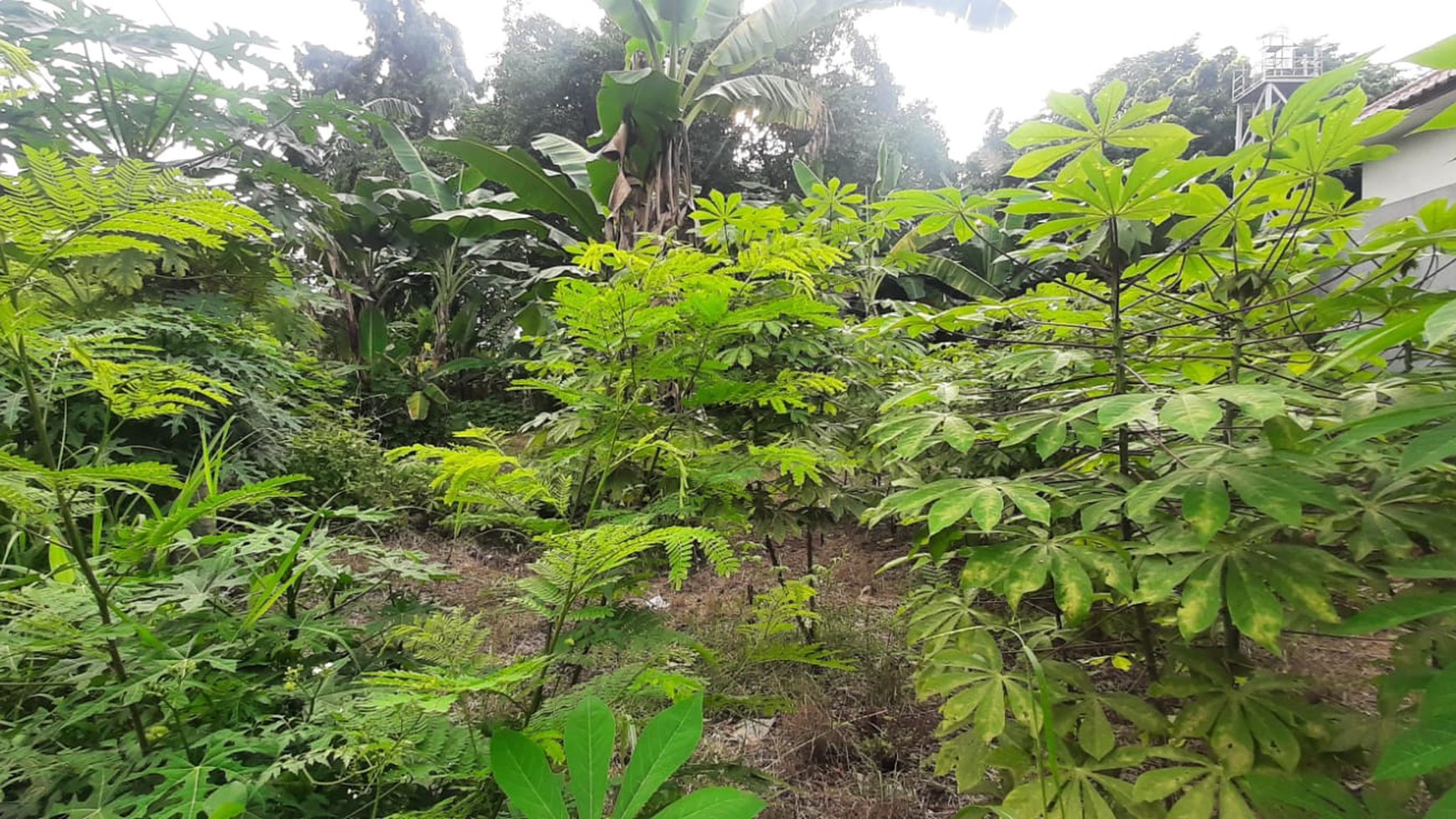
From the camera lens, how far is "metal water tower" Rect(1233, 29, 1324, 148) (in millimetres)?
11133

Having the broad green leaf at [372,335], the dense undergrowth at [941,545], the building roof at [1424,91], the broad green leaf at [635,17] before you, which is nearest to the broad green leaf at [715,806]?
the dense undergrowth at [941,545]

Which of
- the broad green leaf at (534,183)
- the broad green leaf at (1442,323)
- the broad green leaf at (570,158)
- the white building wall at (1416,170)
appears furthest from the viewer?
the white building wall at (1416,170)

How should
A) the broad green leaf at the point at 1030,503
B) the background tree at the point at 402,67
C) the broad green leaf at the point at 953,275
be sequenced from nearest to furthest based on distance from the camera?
the broad green leaf at the point at 1030,503 < the broad green leaf at the point at 953,275 < the background tree at the point at 402,67

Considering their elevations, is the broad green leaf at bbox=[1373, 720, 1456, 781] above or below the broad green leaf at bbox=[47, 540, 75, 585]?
below

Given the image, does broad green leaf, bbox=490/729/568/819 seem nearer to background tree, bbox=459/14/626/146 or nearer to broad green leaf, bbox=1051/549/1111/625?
broad green leaf, bbox=1051/549/1111/625

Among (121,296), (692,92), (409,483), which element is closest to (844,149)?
(692,92)

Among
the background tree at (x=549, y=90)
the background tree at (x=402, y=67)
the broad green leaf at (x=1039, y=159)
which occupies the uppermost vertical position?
the background tree at (x=402, y=67)

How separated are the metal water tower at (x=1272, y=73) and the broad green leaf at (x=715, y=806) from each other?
46.8ft

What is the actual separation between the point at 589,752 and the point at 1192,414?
81 centimetres

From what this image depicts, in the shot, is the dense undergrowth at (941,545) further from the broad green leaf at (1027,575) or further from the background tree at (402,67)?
the background tree at (402,67)

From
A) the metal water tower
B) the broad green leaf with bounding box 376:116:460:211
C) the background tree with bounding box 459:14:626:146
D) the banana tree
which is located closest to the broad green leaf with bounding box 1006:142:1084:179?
the banana tree

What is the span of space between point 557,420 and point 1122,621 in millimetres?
1533

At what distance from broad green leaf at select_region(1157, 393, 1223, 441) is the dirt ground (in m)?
0.41

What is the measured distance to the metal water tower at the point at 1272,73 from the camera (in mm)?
11133
